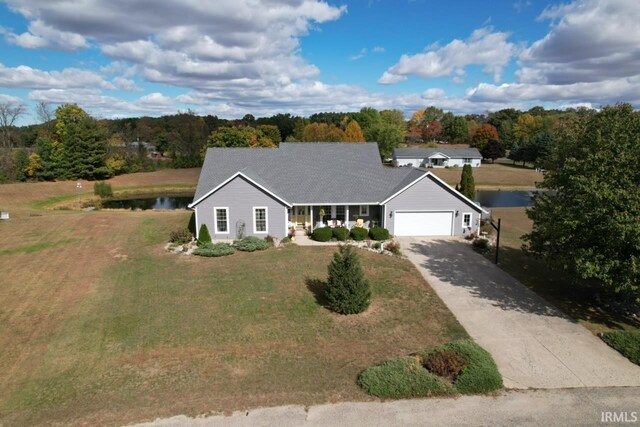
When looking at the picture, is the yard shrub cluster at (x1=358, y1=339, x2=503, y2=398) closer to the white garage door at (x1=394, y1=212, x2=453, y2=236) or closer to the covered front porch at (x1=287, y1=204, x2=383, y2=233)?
the white garage door at (x1=394, y1=212, x2=453, y2=236)

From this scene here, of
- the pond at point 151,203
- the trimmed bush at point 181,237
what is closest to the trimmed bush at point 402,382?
the trimmed bush at point 181,237

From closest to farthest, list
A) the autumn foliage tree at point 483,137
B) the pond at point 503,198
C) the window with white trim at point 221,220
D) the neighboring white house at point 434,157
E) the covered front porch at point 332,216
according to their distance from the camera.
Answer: the window with white trim at point 221,220 → the covered front porch at point 332,216 → the pond at point 503,198 → the neighboring white house at point 434,157 → the autumn foliage tree at point 483,137

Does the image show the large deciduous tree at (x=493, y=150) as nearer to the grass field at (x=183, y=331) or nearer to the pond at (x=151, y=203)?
the pond at (x=151, y=203)

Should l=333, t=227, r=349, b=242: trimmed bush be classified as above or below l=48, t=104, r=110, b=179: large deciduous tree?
below

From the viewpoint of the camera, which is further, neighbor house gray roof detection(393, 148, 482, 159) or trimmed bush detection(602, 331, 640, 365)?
neighbor house gray roof detection(393, 148, 482, 159)

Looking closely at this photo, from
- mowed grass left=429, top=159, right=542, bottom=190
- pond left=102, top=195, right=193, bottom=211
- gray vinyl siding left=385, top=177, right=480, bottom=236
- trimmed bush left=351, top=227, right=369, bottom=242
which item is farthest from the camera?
mowed grass left=429, top=159, right=542, bottom=190

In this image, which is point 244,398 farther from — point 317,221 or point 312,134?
point 312,134

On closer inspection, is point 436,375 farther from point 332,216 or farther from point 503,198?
point 503,198

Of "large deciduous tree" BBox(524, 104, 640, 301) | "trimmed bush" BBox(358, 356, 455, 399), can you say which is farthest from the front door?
"trimmed bush" BBox(358, 356, 455, 399)
